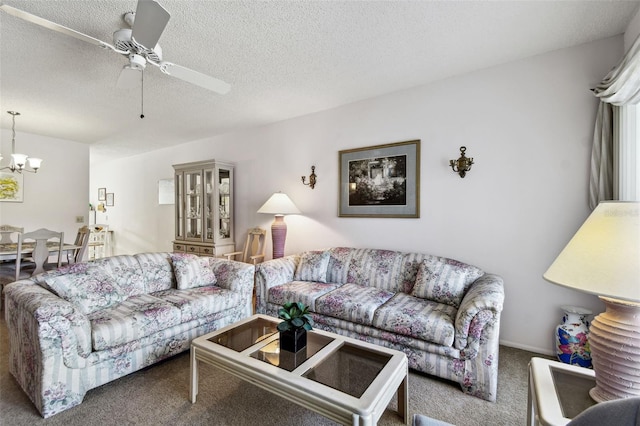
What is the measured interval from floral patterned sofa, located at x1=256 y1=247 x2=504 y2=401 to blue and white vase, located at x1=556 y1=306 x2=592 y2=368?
56 cm

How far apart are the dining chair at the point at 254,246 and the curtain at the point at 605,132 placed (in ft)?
11.8

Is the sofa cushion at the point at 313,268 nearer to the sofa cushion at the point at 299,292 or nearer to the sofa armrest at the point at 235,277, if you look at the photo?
the sofa cushion at the point at 299,292

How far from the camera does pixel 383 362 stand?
5.13ft

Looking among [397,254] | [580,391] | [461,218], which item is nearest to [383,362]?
[580,391]

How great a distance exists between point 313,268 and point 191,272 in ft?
4.07

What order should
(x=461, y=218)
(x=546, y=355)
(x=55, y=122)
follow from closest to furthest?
(x=546, y=355) < (x=461, y=218) < (x=55, y=122)

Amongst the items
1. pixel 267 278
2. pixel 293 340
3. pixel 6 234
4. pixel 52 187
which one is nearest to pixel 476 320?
pixel 293 340

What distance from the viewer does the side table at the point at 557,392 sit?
0.97 metres

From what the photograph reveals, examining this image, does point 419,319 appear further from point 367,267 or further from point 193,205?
point 193,205

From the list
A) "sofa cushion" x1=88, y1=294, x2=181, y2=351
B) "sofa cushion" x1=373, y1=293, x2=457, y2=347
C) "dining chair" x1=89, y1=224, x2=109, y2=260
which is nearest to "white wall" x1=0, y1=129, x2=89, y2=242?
"dining chair" x1=89, y1=224, x2=109, y2=260

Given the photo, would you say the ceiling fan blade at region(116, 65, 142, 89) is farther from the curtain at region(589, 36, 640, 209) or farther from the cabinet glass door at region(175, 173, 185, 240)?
the curtain at region(589, 36, 640, 209)

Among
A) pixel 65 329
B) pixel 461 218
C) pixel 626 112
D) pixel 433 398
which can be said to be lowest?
pixel 433 398

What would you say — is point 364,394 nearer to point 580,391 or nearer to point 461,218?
point 580,391

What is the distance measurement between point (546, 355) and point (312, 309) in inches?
77.9
